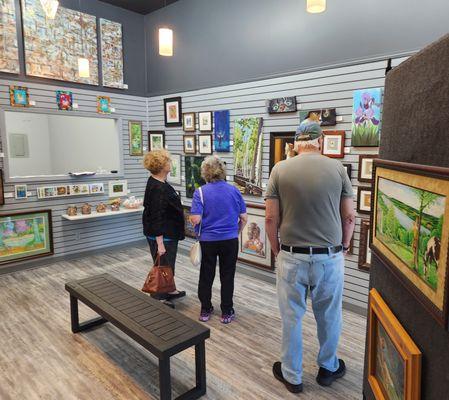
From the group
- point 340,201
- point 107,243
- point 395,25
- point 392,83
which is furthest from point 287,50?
point 107,243

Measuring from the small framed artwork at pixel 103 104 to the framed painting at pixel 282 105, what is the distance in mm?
2868

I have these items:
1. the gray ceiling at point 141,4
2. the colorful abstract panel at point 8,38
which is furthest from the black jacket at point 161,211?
the gray ceiling at point 141,4

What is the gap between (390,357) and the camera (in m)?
1.37

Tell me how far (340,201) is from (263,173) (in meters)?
2.25

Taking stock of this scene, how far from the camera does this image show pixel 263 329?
333 cm

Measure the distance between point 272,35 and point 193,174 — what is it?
2321 mm

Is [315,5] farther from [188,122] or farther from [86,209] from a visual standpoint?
[86,209]

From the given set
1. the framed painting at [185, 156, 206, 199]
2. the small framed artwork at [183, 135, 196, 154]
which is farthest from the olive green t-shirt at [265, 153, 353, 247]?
the small framed artwork at [183, 135, 196, 154]

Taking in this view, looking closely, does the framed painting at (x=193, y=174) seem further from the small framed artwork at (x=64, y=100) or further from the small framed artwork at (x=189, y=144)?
the small framed artwork at (x=64, y=100)

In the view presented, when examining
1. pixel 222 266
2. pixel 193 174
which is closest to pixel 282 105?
pixel 193 174

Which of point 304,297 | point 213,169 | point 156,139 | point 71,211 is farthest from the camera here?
point 156,139

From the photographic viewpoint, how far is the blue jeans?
2215 millimetres

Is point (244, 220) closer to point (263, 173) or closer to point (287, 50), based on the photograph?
point (263, 173)

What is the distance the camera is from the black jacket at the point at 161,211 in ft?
11.0
